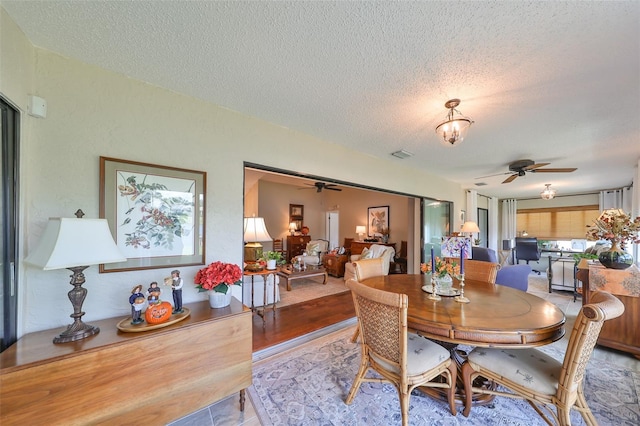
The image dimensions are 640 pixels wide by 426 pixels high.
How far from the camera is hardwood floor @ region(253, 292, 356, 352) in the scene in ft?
8.62

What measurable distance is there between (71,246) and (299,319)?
2.50 m

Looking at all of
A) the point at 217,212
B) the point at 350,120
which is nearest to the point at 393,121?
the point at 350,120

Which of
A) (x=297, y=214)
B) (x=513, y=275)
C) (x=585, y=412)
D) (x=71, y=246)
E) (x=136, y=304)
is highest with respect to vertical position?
(x=297, y=214)

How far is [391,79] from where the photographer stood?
175 cm

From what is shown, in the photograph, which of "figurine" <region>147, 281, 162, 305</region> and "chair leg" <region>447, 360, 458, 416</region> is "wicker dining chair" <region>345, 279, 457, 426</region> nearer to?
"chair leg" <region>447, 360, 458, 416</region>

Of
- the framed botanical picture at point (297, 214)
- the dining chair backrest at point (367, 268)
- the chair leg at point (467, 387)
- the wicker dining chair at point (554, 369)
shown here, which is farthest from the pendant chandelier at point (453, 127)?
the framed botanical picture at point (297, 214)

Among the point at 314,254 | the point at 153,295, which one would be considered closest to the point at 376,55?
the point at 153,295

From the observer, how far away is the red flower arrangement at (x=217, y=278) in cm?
177

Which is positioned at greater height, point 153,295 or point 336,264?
point 153,295

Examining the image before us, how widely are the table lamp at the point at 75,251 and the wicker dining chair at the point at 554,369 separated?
7.74 feet

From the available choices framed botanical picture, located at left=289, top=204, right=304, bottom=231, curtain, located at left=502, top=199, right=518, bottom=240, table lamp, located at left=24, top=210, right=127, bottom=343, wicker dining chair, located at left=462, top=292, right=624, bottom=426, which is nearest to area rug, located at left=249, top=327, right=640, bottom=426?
wicker dining chair, located at left=462, top=292, right=624, bottom=426

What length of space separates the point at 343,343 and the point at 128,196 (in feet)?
8.02

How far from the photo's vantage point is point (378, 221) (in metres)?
7.26

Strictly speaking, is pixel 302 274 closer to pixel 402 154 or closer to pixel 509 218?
pixel 402 154
